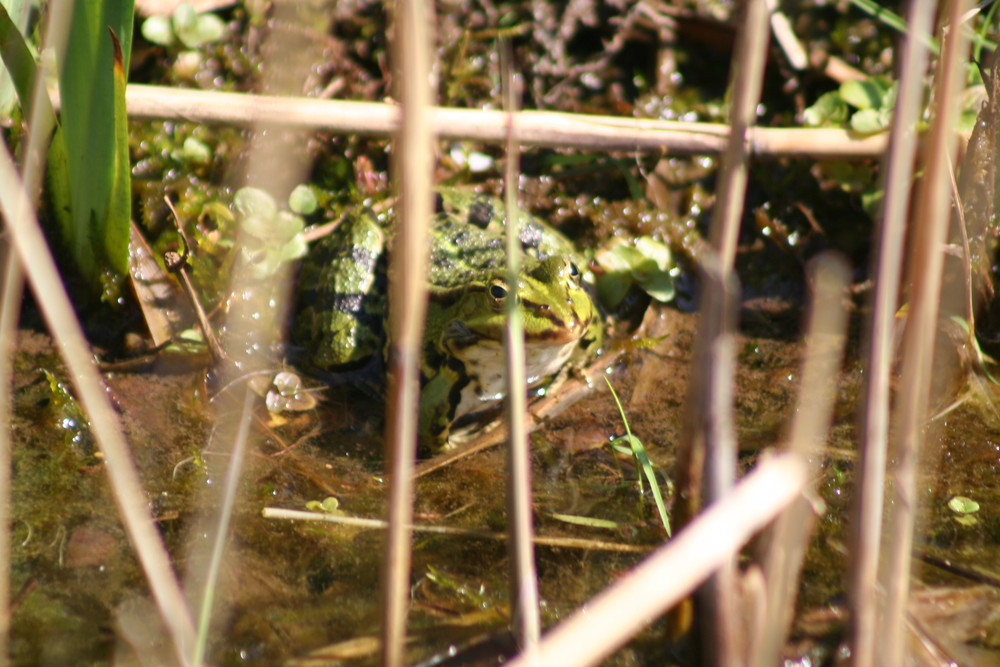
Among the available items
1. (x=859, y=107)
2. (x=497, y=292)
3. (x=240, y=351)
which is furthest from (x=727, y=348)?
(x=859, y=107)

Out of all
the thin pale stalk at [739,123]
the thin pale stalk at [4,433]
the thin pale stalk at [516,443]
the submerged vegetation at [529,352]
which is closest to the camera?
the thin pale stalk at [739,123]

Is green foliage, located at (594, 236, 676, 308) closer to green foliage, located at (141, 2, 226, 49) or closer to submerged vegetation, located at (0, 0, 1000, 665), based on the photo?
submerged vegetation, located at (0, 0, 1000, 665)

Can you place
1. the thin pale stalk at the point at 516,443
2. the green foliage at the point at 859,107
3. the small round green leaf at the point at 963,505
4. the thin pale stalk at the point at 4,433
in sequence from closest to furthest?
the thin pale stalk at the point at 516,443
the thin pale stalk at the point at 4,433
the small round green leaf at the point at 963,505
the green foliage at the point at 859,107

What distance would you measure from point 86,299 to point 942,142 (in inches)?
107

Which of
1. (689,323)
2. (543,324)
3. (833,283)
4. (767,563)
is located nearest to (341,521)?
(543,324)

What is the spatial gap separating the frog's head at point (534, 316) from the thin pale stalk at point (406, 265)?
3.55 ft

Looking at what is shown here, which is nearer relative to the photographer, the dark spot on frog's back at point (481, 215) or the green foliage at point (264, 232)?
the green foliage at point (264, 232)

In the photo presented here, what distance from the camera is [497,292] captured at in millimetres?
2693

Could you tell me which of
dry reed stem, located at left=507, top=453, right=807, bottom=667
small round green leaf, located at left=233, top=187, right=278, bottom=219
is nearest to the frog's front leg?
small round green leaf, located at left=233, top=187, right=278, bottom=219

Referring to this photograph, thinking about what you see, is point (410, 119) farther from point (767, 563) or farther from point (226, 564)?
point (226, 564)

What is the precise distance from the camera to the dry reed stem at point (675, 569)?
1.31 meters

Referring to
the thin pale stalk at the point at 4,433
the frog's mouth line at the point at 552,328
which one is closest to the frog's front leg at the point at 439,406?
the frog's mouth line at the point at 552,328

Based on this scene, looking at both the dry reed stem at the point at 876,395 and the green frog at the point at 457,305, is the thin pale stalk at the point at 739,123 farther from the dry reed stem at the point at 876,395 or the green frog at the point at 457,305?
the green frog at the point at 457,305

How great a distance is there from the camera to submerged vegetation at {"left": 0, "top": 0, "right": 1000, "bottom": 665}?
1550 mm
